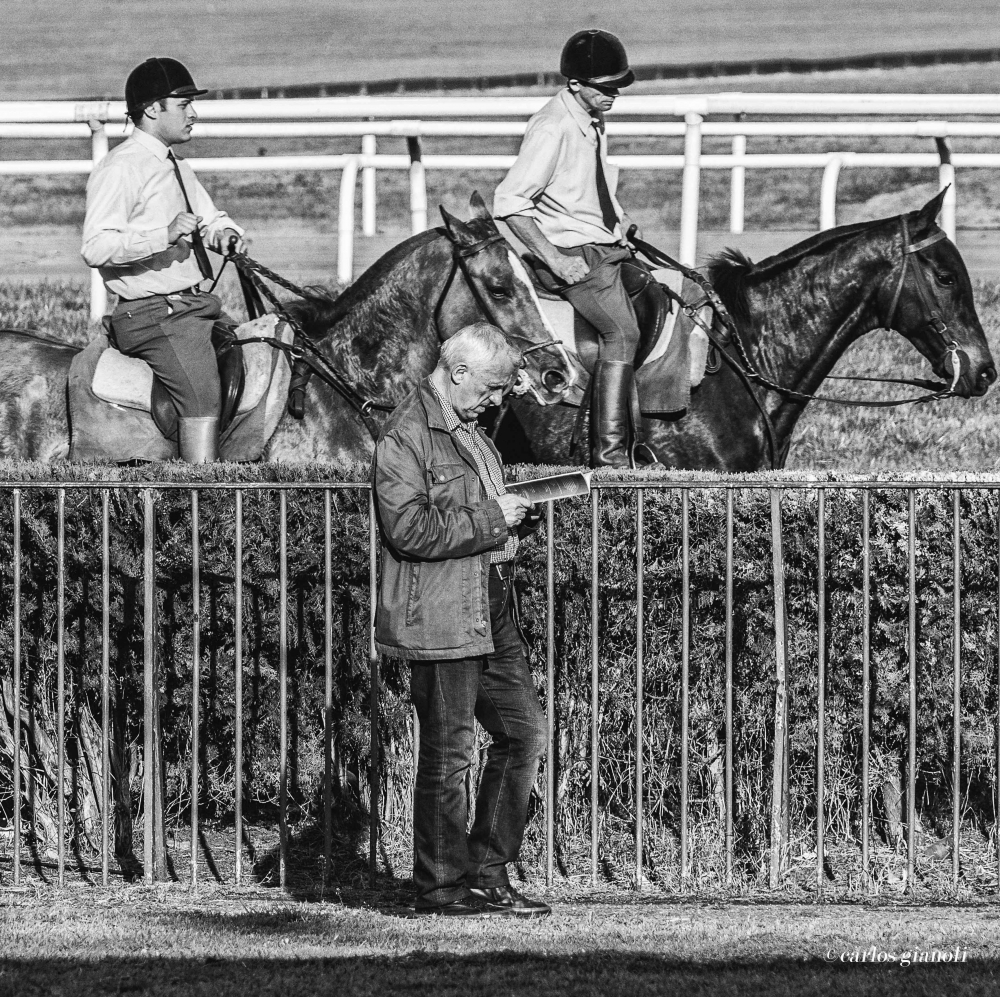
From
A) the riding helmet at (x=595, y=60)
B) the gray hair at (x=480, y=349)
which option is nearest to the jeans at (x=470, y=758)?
the gray hair at (x=480, y=349)

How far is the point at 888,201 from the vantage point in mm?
25328

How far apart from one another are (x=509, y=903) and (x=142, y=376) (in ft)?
12.1

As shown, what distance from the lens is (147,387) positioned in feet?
29.2

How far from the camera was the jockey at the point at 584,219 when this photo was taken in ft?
30.9

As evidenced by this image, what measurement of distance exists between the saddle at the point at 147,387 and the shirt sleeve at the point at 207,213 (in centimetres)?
50

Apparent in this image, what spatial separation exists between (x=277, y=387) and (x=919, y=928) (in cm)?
426

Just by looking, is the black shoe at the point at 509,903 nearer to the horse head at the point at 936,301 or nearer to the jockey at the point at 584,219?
the jockey at the point at 584,219

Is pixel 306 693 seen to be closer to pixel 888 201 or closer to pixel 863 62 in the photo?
pixel 888 201

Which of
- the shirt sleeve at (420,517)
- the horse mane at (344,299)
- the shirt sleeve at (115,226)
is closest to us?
the shirt sleeve at (420,517)

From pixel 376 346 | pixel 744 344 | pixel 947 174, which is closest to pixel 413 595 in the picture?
pixel 376 346

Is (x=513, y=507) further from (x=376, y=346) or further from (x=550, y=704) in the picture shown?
(x=376, y=346)

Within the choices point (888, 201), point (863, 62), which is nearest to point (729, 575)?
point (888, 201)

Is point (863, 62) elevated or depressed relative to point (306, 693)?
elevated

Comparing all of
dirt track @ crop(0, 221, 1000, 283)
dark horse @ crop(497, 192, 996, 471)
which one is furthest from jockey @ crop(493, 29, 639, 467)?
dirt track @ crop(0, 221, 1000, 283)
